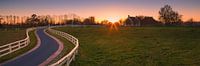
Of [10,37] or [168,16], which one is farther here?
[168,16]

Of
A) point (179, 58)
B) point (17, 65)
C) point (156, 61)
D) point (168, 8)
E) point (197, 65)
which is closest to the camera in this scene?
point (17, 65)

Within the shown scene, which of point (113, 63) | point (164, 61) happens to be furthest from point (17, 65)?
point (164, 61)

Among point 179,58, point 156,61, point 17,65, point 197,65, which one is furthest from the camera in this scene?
point 179,58

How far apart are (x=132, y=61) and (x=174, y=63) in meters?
3.11

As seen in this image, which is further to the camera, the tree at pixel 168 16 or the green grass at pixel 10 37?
the tree at pixel 168 16

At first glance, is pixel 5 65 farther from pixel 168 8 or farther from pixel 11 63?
pixel 168 8

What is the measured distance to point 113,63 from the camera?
23.8m

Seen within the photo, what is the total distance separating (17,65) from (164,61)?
410 inches

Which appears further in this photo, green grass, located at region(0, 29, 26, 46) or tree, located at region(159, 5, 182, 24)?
tree, located at region(159, 5, 182, 24)

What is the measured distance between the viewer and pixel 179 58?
26859mm

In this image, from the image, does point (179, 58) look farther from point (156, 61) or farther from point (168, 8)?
point (168, 8)

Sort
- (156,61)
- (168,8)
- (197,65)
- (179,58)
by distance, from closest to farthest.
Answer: (197,65) < (156,61) < (179,58) < (168,8)

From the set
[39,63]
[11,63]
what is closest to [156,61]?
[39,63]

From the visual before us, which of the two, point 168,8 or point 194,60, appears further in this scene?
point 168,8
